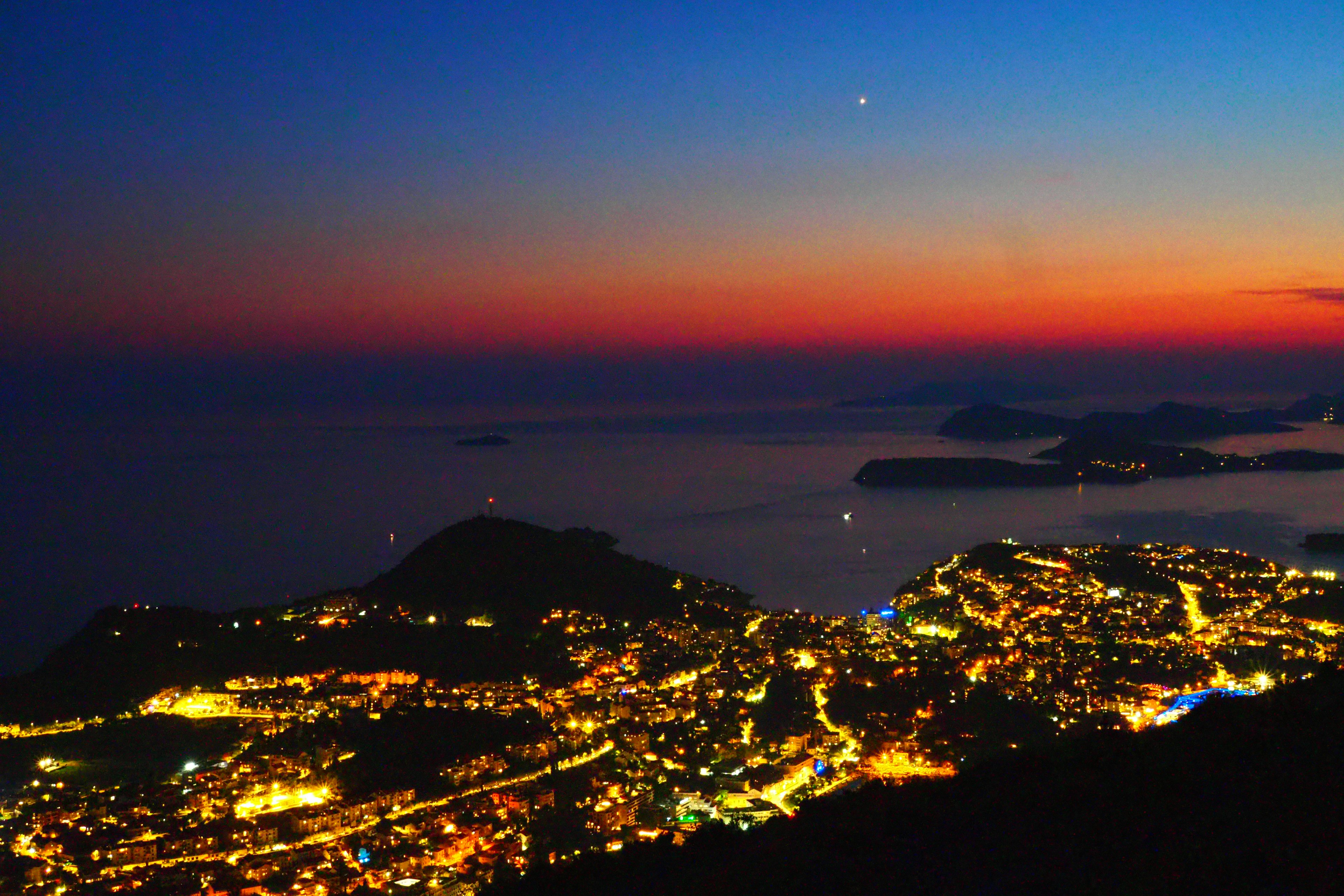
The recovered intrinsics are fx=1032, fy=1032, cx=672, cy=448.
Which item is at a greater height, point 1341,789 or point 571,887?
point 1341,789

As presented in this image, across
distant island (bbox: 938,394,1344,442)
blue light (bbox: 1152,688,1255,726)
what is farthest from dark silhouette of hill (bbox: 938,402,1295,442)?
blue light (bbox: 1152,688,1255,726)

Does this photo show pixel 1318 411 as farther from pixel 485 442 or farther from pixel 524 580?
pixel 524 580

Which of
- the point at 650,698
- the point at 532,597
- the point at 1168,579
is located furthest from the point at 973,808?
the point at 1168,579

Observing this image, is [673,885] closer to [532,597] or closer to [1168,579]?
[532,597]

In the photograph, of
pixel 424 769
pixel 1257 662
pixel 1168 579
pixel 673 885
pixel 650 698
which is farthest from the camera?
pixel 1168 579

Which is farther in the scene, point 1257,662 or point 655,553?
point 655,553

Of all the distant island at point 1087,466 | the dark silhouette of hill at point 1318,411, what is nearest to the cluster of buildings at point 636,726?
the distant island at point 1087,466
